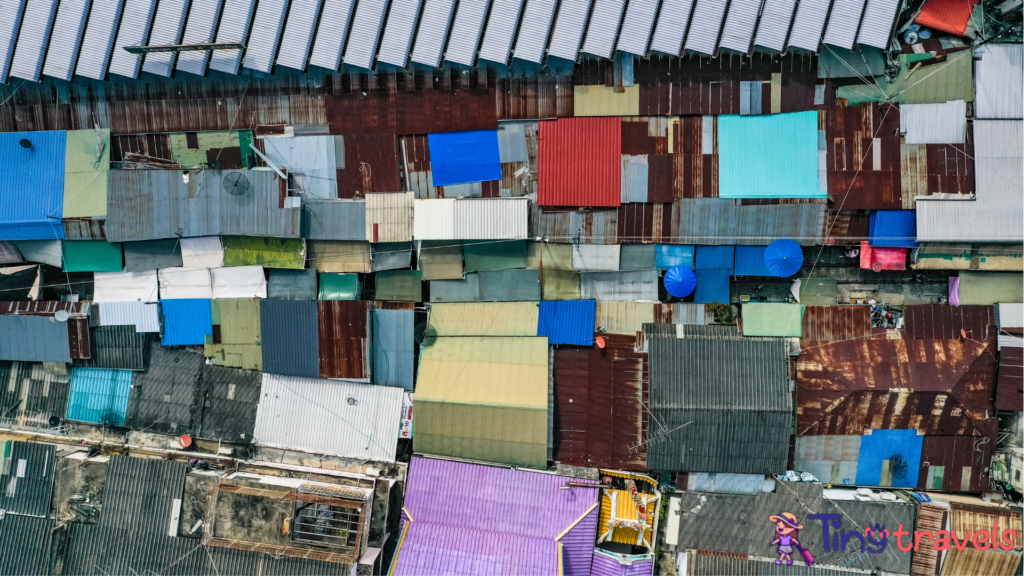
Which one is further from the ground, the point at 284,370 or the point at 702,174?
the point at 702,174

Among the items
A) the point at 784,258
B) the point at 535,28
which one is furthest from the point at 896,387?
the point at 535,28

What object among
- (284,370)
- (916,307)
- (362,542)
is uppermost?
(916,307)

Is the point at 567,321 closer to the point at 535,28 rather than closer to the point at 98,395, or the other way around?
the point at 535,28

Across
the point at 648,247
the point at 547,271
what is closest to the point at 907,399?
the point at 648,247

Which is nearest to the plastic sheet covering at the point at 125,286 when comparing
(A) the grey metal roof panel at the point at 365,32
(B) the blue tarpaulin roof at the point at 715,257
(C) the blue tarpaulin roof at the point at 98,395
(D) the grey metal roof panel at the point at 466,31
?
(C) the blue tarpaulin roof at the point at 98,395

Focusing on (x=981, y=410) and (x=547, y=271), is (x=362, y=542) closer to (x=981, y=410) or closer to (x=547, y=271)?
(x=547, y=271)

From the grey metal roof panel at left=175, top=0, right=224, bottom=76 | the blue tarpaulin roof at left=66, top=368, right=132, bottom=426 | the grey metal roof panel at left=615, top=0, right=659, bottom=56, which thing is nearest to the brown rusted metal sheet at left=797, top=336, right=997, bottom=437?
the grey metal roof panel at left=615, top=0, right=659, bottom=56

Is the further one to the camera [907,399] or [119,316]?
[119,316]

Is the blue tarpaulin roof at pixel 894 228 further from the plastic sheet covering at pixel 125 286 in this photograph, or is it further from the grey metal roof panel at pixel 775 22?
the plastic sheet covering at pixel 125 286
